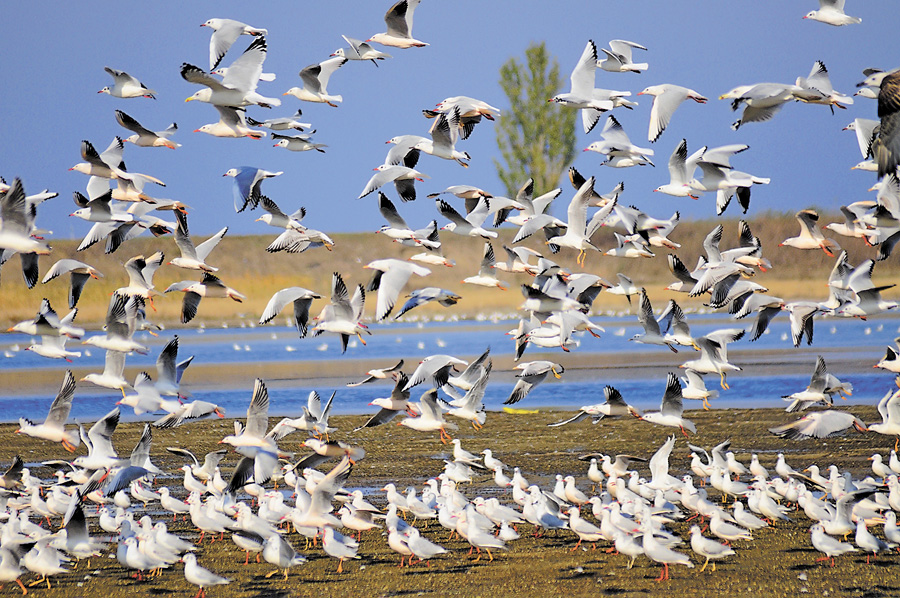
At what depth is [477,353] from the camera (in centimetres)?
2956

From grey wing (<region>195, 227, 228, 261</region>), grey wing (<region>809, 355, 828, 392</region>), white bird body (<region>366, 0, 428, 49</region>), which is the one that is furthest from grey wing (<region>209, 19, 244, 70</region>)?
grey wing (<region>809, 355, 828, 392</region>)

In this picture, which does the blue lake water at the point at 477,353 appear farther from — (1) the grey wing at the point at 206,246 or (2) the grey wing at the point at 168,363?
(1) the grey wing at the point at 206,246

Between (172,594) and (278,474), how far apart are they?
4056mm

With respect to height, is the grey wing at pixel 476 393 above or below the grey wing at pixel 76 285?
below

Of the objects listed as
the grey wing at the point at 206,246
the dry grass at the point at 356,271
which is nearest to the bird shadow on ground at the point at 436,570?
the grey wing at the point at 206,246

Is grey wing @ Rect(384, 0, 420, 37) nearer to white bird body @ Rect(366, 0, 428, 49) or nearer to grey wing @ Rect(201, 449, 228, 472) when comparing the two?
white bird body @ Rect(366, 0, 428, 49)

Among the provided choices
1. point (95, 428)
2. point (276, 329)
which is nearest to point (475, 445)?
point (95, 428)

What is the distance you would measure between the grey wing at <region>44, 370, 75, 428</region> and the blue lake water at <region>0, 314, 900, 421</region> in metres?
8.19

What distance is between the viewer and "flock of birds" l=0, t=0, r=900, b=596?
36.5 feet

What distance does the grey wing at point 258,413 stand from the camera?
11.0 m

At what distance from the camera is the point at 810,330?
45.3ft

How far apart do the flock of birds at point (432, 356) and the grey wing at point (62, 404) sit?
4cm

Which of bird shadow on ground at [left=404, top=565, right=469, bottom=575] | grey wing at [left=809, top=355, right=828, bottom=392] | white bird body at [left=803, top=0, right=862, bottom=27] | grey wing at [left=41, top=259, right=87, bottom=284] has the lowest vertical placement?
bird shadow on ground at [left=404, top=565, right=469, bottom=575]

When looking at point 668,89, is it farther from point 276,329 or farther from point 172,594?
point 276,329
